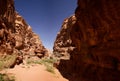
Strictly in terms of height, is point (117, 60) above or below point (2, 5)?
below

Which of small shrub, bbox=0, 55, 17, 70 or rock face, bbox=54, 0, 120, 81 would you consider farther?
small shrub, bbox=0, 55, 17, 70

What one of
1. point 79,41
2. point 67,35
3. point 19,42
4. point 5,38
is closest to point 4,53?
point 5,38

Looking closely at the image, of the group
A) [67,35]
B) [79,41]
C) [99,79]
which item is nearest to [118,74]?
[99,79]

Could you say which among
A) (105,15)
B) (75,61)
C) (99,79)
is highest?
(105,15)

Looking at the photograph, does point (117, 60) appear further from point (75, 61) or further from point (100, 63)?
point (75, 61)

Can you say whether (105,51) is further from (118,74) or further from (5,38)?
(5,38)

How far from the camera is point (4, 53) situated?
862 inches

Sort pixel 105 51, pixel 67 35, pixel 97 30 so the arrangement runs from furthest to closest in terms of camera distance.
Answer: pixel 67 35 < pixel 97 30 < pixel 105 51

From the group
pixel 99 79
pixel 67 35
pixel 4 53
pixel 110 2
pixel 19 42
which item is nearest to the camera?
pixel 110 2

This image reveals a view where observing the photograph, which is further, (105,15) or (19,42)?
(19,42)

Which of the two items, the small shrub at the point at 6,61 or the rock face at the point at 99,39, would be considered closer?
the rock face at the point at 99,39

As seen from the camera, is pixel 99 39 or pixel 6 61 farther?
pixel 6 61

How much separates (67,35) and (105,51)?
36883 mm

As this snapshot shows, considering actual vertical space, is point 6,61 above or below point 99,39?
below
